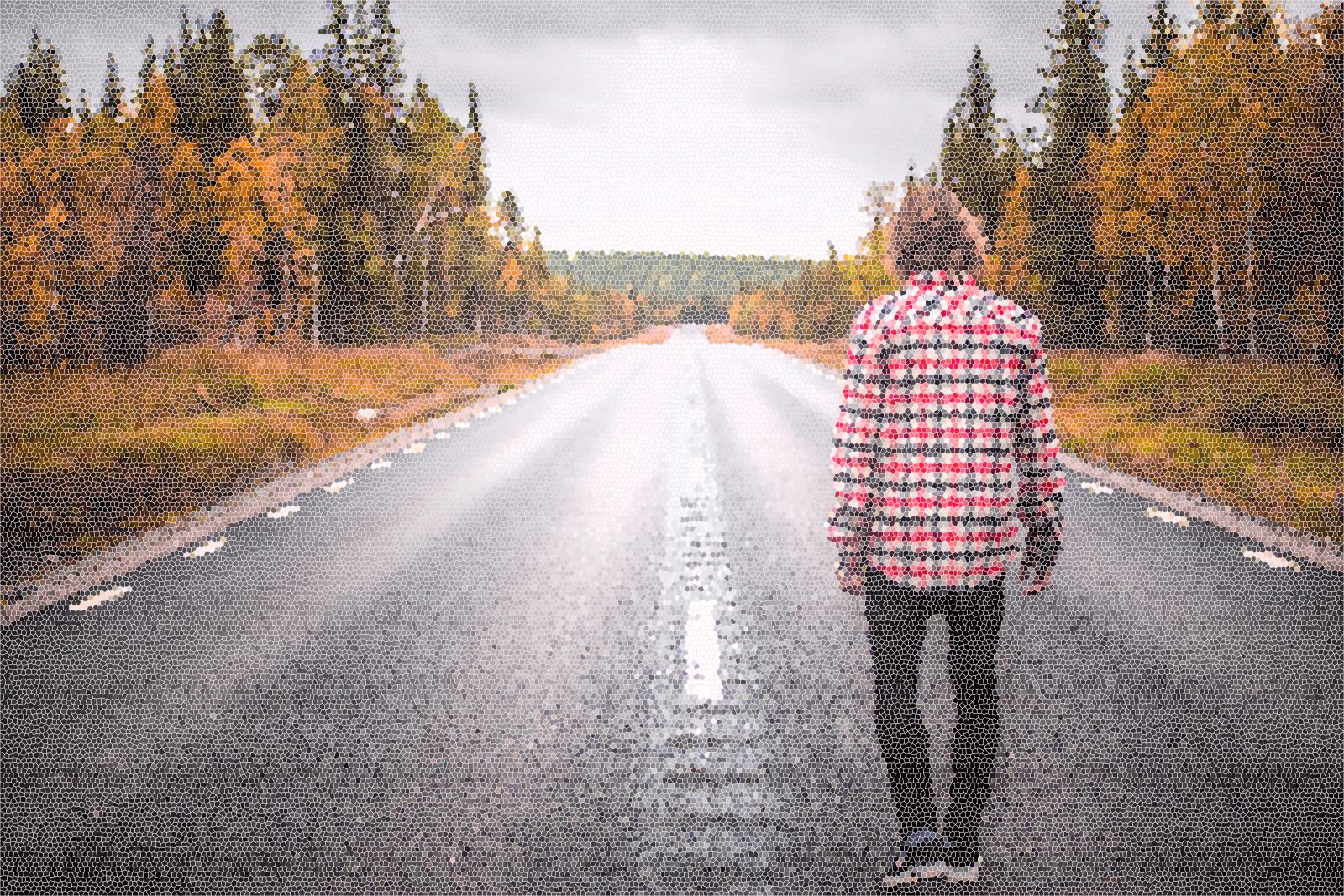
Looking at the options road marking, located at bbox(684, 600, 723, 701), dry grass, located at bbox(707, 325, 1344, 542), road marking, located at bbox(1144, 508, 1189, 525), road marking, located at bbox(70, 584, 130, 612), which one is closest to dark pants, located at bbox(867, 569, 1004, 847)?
road marking, located at bbox(684, 600, 723, 701)

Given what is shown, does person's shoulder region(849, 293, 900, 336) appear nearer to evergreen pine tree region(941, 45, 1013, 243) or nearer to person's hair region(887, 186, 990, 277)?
person's hair region(887, 186, 990, 277)

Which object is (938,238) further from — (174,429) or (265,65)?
(265,65)

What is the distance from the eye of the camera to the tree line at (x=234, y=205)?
139 feet

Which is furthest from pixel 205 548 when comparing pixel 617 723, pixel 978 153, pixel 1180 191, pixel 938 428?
pixel 978 153

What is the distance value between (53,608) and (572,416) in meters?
13.4

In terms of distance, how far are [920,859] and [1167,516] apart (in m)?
7.22

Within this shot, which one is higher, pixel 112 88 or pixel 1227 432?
pixel 112 88

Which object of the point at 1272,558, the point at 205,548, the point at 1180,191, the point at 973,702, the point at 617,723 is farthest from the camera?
the point at 1180,191

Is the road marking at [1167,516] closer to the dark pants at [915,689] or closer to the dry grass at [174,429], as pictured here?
the dark pants at [915,689]

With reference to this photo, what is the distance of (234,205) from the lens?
142ft

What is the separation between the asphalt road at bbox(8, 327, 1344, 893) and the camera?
3.20 meters

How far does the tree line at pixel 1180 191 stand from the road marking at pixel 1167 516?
8.73 metres

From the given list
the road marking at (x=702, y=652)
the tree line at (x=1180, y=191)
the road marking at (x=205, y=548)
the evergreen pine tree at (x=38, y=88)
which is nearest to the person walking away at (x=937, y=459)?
the road marking at (x=702, y=652)

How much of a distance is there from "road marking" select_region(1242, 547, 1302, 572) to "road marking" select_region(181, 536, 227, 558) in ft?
25.4
